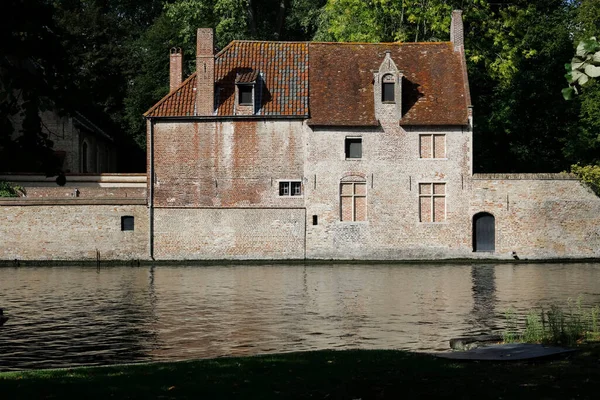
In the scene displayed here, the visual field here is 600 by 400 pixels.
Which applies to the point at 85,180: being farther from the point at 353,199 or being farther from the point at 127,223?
the point at 353,199

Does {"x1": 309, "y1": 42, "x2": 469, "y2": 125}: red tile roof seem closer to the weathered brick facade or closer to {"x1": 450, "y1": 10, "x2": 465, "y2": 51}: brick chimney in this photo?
the weathered brick facade

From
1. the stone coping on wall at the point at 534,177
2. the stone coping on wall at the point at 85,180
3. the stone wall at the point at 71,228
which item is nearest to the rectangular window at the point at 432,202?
the stone coping on wall at the point at 534,177

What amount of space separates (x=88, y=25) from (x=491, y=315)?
43.0 metres

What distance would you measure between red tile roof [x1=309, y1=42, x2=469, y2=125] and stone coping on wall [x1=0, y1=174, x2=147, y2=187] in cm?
992

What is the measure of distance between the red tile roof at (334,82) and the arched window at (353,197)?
8.19ft

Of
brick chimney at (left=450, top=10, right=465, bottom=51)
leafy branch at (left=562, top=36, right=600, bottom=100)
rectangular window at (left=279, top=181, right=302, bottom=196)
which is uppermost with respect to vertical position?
brick chimney at (left=450, top=10, right=465, bottom=51)

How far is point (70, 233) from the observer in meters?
39.9

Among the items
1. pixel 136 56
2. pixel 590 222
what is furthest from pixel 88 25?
pixel 590 222

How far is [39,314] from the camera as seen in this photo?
21547 millimetres

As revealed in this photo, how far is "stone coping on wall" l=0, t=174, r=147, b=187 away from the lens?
43.1 meters

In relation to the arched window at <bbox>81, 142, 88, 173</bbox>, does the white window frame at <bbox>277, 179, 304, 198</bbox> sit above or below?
below

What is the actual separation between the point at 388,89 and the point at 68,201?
14.3 m

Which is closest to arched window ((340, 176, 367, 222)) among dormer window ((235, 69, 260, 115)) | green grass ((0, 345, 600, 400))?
dormer window ((235, 69, 260, 115))

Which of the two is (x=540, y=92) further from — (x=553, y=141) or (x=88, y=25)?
(x=88, y=25)
